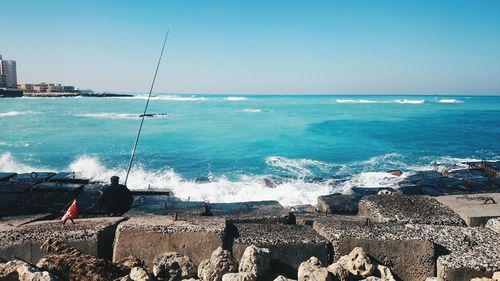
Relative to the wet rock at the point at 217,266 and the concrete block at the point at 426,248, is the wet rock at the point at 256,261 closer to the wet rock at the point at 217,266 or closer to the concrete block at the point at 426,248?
the wet rock at the point at 217,266

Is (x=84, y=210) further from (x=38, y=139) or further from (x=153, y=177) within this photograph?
(x=38, y=139)

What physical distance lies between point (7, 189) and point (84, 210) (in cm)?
202

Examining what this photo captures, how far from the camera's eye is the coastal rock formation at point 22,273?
244 cm

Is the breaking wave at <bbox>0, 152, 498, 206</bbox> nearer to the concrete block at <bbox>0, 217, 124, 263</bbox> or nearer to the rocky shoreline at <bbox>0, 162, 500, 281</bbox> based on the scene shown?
the rocky shoreline at <bbox>0, 162, 500, 281</bbox>

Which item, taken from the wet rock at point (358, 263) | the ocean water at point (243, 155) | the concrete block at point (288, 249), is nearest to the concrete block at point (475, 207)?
the wet rock at point (358, 263)

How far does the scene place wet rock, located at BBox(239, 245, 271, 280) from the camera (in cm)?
269

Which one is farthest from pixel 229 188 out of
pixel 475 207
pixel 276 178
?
pixel 475 207

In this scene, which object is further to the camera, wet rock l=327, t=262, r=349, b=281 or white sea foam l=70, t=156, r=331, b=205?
white sea foam l=70, t=156, r=331, b=205

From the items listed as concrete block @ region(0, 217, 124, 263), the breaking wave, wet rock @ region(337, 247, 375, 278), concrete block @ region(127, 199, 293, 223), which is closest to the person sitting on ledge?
concrete block @ region(127, 199, 293, 223)

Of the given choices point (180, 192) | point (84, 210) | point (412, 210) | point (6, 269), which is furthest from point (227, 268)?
point (180, 192)

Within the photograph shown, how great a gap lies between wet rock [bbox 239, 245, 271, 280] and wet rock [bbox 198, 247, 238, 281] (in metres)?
0.09

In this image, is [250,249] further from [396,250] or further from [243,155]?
[243,155]

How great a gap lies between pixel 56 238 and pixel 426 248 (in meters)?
2.92

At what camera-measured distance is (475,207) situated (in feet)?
12.6
